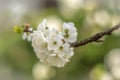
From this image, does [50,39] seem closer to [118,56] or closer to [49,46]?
[49,46]

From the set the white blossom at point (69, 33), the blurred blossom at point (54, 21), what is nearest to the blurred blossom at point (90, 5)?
the blurred blossom at point (54, 21)

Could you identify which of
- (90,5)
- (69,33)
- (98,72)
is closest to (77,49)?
(98,72)

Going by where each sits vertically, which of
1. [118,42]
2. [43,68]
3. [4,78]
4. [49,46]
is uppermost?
[49,46]

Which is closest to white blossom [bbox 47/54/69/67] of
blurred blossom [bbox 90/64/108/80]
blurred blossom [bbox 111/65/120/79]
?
blurred blossom [bbox 90/64/108/80]

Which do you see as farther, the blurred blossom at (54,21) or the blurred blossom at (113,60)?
the blurred blossom at (54,21)

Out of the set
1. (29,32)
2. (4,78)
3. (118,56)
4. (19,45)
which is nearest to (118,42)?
(118,56)

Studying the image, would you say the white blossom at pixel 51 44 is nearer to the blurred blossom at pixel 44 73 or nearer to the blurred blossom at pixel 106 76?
the blurred blossom at pixel 106 76

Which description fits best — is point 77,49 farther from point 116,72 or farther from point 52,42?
point 52,42
